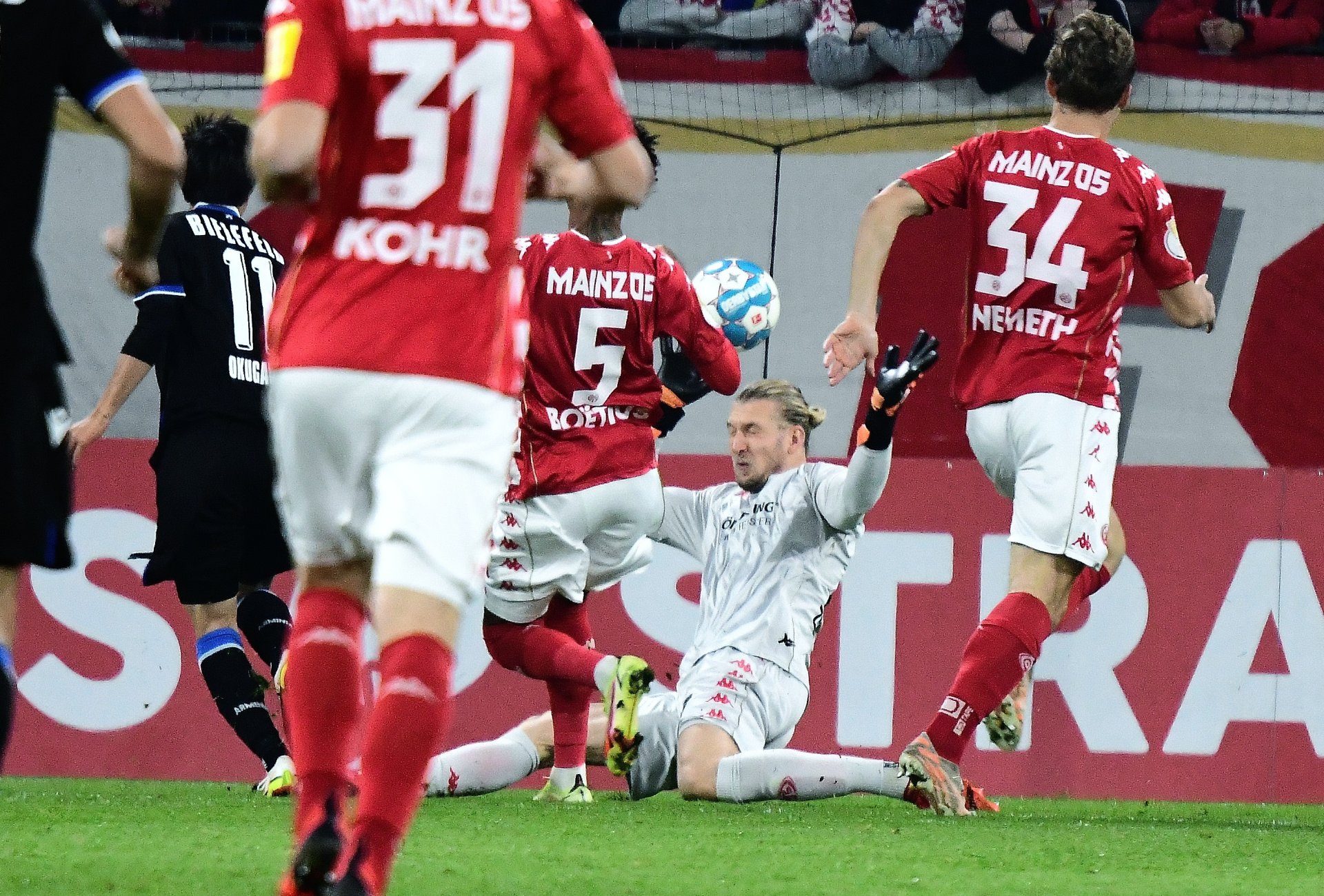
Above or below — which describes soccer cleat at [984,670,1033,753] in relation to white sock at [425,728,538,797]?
above

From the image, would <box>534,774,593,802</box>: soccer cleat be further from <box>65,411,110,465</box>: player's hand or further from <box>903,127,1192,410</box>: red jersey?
<box>65,411,110,465</box>: player's hand

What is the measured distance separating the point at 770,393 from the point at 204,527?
1.68m

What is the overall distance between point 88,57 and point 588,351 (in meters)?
2.58

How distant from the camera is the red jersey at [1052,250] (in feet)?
15.6

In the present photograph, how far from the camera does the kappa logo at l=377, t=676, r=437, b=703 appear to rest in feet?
8.18

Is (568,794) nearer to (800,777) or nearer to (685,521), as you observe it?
(800,777)

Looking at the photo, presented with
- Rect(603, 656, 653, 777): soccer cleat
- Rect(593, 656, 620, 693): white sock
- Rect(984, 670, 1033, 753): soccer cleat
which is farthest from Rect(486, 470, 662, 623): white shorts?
Rect(984, 670, 1033, 753): soccer cleat

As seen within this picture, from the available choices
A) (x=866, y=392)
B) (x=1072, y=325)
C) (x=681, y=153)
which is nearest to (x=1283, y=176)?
(x=866, y=392)

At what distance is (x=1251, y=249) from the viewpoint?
7.38 metres

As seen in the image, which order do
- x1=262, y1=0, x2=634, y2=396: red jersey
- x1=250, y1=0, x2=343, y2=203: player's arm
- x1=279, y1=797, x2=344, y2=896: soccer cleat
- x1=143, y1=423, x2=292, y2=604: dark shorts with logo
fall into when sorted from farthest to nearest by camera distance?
x1=143, y1=423, x2=292, y2=604: dark shorts with logo → x1=262, y1=0, x2=634, y2=396: red jersey → x1=250, y1=0, x2=343, y2=203: player's arm → x1=279, y1=797, x2=344, y2=896: soccer cleat

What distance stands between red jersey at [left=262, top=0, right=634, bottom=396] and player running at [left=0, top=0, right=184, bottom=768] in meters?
0.25

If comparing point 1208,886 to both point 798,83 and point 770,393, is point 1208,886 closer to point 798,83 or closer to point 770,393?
point 770,393

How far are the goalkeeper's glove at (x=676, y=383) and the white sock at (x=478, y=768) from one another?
1.06 meters

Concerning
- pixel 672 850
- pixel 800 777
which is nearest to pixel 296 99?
pixel 672 850
